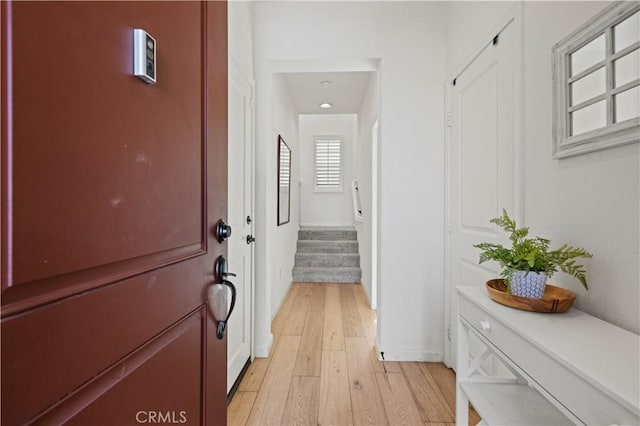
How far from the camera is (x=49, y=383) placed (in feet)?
1.29

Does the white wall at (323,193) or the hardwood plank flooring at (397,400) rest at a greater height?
the white wall at (323,193)

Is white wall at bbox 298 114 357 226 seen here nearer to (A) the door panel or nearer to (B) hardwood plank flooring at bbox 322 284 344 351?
(B) hardwood plank flooring at bbox 322 284 344 351

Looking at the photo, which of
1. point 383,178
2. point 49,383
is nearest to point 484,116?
point 383,178

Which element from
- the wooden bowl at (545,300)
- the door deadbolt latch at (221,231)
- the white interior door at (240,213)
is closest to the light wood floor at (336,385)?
the white interior door at (240,213)

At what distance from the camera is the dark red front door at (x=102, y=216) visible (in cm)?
36

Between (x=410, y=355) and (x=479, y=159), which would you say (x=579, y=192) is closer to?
(x=479, y=159)

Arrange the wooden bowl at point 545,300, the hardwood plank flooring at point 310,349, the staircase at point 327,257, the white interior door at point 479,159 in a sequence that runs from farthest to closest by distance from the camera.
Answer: the staircase at point 327,257 → the hardwood plank flooring at point 310,349 → the white interior door at point 479,159 → the wooden bowl at point 545,300

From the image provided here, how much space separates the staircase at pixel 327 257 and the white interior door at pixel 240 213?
2345mm

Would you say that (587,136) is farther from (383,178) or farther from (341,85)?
(341,85)

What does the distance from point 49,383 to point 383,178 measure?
80.2 inches

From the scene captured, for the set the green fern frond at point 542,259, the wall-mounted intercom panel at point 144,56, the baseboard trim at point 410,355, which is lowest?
the baseboard trim at point 410,355

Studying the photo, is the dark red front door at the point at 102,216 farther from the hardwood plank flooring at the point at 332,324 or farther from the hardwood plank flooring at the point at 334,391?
the hardwood plank flooring at the point at 332,324

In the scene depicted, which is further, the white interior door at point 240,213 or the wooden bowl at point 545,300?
the white interior door at point 240,213
